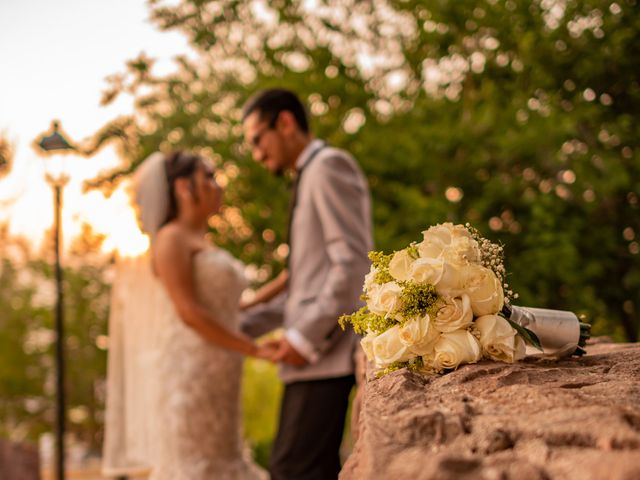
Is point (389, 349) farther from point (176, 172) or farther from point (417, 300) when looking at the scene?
point (176, 172)

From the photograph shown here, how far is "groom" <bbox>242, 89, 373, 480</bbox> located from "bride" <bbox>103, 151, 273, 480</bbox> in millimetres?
617

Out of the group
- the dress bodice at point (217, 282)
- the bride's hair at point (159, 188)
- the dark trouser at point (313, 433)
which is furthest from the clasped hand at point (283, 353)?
the bride's hair at point (159, 188)

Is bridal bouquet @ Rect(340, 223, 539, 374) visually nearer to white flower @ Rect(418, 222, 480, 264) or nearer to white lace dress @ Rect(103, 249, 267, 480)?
white flower @ Rect(418, 222, 480, 264)

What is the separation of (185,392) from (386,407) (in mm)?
3040

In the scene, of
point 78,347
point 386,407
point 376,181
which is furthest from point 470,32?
point 78,347

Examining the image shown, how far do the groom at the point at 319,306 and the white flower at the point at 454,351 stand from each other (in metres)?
1.62

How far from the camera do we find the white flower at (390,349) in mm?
1683

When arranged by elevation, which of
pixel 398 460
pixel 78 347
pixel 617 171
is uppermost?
pixel 617 171

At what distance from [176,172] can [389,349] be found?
108 inches

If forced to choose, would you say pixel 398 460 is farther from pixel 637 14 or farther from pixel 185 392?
pixel 637 14

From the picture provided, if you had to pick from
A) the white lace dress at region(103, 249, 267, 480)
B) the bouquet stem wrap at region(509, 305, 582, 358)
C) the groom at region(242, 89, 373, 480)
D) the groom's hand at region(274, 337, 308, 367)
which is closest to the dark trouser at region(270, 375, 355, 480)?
the groom at region(242, 89, 373, 480)

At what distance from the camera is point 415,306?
5.56 ft

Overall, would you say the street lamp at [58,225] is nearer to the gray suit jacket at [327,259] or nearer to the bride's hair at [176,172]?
the bride's hair at [176,172]

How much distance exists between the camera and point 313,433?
3.36 meters
